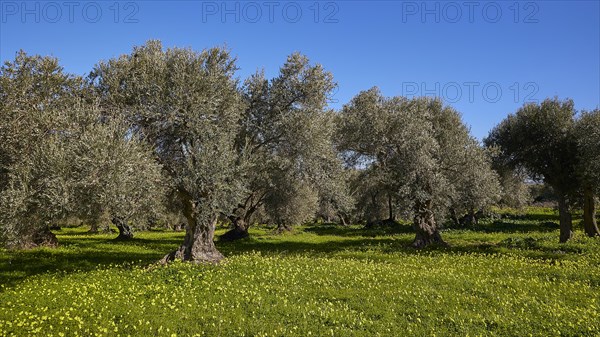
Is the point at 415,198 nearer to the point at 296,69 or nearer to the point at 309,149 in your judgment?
the point at 309,149

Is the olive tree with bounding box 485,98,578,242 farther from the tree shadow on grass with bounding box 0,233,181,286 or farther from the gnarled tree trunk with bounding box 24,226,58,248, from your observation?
the gnarled tree trunk with bounding box 24,226,58,248

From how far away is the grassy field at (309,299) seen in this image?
1164cm

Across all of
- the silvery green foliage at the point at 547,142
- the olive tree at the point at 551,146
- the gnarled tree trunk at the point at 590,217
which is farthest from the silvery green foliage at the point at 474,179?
the gnarled tree trunk at the point at 590,217

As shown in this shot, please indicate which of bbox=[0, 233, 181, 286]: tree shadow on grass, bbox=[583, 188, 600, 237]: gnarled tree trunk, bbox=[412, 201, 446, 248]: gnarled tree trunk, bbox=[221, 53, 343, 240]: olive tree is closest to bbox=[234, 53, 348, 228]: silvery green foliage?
bbox=[221, 53, 343, 240]: olive tree

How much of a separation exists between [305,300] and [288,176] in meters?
12.8

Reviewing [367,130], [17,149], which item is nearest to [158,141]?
[17,149]

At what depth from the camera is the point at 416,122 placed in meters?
30.1

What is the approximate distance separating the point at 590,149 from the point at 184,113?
27.3 meters

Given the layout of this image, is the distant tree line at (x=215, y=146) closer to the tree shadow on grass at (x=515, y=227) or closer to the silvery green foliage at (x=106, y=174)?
the silvery green foliage at (x=106, y=174)

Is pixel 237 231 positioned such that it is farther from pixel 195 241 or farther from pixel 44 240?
pixel 195 241

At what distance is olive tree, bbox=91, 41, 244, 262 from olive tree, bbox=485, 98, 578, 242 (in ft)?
83.4

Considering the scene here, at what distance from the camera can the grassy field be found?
38.2 feet

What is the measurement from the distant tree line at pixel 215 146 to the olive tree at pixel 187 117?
0.08 metres

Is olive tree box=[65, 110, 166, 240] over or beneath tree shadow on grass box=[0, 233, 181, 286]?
over
